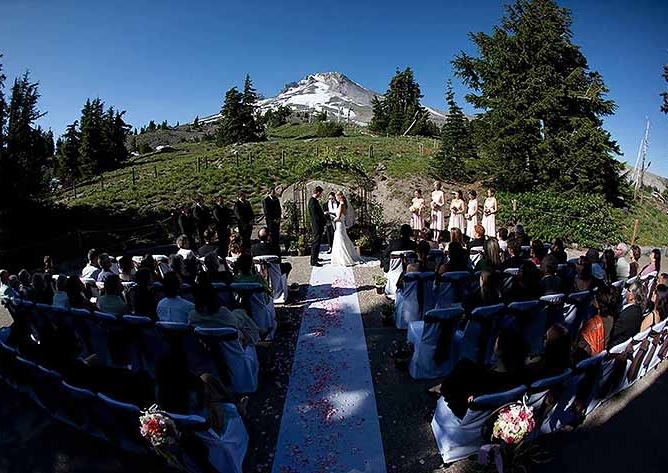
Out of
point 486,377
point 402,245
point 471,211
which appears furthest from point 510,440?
point 471,211

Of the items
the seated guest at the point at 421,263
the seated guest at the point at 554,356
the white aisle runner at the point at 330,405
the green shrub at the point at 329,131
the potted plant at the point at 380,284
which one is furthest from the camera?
the green shrub at the point at 329,131

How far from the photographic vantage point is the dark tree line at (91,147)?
41688 mm

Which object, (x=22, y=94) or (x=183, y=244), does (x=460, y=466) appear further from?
(x=22, y=94)

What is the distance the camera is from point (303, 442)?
474cm

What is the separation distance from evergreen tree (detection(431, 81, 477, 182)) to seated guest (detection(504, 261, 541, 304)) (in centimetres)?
1921

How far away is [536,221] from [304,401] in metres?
15.5

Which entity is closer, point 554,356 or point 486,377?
point 486,377

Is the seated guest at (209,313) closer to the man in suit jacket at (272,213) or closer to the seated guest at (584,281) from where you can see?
the seated guest at (584,281)

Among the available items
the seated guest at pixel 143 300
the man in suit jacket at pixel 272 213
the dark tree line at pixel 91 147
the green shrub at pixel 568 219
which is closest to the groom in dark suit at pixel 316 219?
the man in suit jacket at pixel 272 213

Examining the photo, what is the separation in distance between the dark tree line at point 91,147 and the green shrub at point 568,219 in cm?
3697

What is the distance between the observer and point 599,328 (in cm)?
517

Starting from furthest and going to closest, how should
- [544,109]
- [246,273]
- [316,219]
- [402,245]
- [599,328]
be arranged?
[544,109], [316,219], [402,245], [246,273], [599,328]

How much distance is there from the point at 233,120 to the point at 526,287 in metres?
44.8

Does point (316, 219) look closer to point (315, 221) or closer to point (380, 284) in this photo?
point (315, 221)
